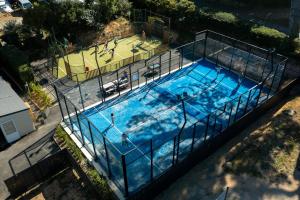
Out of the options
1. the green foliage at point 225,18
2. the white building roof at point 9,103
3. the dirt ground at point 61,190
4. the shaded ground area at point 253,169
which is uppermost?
the green foliage at point 225,18

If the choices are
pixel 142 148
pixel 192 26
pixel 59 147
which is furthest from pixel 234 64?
pixel 59 147

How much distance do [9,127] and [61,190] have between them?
6.14 m

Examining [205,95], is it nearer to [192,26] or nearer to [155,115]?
[155,115]

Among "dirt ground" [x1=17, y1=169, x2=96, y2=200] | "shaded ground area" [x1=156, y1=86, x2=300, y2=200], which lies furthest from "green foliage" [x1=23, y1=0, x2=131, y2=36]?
"shaded ground area" [x1=156, y1=86, x2=300, y2=200]

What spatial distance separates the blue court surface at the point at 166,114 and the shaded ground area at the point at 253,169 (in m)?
1.49

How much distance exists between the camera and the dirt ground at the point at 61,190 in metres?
16.7

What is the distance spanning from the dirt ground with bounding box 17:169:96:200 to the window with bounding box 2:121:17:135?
4.91m

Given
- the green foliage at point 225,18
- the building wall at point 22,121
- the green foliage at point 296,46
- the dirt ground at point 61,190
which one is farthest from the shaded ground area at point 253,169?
the green foliage at point 225,18

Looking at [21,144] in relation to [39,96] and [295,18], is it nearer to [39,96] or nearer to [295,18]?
[39,96]

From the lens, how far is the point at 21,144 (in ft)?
66.2

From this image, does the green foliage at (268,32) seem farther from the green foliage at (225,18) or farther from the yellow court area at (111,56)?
the yellow court area at (111,56)

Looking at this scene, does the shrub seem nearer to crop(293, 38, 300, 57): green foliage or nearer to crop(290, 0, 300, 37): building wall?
crop(293, 38, 300, 57): green foliage

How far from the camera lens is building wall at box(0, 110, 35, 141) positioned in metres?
19.5

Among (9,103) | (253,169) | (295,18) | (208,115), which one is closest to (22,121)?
(9,103)
